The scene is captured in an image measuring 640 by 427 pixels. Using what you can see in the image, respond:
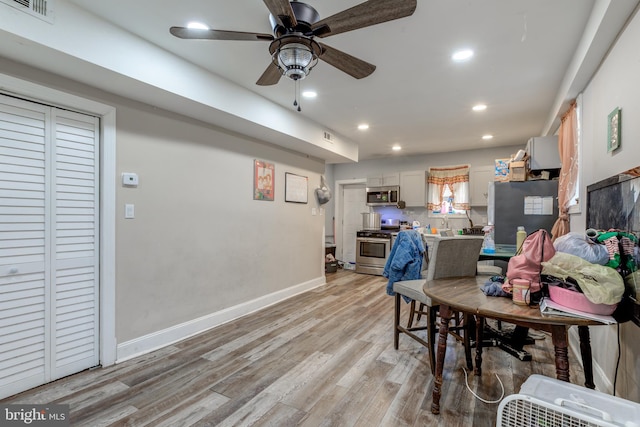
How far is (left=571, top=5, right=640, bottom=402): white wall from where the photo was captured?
1.54m

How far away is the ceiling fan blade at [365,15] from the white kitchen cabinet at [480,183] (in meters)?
4.64

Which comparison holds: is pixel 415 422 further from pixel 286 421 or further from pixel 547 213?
pixel 547 213

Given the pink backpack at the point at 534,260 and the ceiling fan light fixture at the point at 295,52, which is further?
the ceiling fan light fixture at the point at 295,52

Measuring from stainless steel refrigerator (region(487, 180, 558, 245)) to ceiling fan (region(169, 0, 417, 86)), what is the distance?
255cm

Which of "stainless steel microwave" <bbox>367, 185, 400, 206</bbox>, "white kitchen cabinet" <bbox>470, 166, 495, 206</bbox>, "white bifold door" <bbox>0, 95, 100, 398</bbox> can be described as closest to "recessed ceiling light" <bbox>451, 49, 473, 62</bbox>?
"white bifold door" <bbox>0, 95, 100, 398</bbox>

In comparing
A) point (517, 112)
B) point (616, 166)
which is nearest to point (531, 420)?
point (616, 166)

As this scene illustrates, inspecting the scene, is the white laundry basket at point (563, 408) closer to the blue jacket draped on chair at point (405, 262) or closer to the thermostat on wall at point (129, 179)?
the blue jacket draped on chair at point (405, 262)

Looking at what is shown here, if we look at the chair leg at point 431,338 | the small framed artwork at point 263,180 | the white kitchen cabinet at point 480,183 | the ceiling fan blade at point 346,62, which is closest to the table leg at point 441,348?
the chair leg at point 431,338

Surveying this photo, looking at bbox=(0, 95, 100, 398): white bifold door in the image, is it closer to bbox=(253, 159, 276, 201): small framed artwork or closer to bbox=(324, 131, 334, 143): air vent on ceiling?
bbox=(253, 159, 276, 201): small framed artwork

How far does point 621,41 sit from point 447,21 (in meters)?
0.99

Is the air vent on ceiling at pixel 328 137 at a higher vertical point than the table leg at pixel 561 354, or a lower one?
higher

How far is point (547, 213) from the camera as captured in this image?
10.9 ft

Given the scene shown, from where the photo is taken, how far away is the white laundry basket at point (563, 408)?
0.91 metres

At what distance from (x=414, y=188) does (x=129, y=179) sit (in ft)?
16.1
